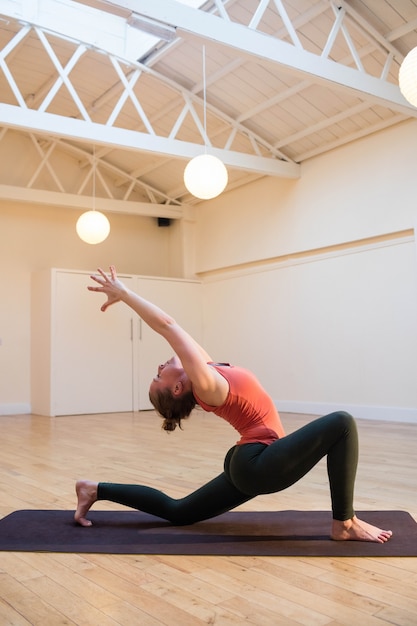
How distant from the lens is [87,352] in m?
7.87

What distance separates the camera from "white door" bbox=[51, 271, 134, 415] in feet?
25.1

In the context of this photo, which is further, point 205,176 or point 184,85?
point 184,85

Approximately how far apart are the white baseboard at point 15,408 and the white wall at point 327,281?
9.32 ft

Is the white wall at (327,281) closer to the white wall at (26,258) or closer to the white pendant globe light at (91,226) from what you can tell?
the white wall at (26,258)

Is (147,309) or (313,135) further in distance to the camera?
(313,135)

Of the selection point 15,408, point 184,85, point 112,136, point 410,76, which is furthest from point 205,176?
point 15,408

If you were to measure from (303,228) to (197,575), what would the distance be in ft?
19.6

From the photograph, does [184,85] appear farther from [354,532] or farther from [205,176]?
[354,532]

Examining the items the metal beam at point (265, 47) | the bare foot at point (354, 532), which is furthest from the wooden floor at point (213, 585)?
the metal beam at point (265, 47)

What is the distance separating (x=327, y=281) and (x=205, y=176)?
2850mm

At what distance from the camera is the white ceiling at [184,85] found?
4.60m

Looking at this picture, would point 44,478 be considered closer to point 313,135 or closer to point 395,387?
point 395,387

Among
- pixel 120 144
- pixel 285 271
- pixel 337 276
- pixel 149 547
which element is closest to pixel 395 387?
pixel 337 276

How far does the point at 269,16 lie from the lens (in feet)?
17.2
